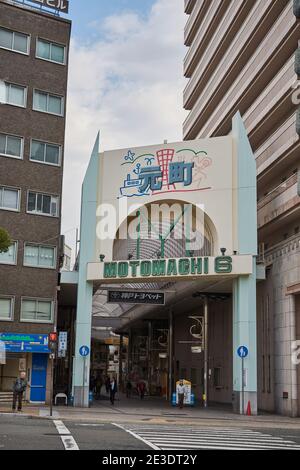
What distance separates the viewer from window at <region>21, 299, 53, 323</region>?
37688mm

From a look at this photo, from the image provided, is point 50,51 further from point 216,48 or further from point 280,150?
point 216,48

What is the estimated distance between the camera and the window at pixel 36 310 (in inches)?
1484

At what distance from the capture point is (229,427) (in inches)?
1009

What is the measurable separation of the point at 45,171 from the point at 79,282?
7575 mm

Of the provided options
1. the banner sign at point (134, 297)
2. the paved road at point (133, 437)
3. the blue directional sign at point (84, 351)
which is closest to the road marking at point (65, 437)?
the paved road at point (133, 437)

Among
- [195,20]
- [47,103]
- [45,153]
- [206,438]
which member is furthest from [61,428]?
[195,20]

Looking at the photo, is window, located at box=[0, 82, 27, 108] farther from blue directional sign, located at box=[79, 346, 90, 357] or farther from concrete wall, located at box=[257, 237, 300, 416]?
concrete wall, located at box=[257, 237, 300, 416]

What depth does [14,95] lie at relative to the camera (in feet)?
132

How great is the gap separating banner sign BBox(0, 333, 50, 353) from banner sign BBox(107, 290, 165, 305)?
4.34 metres

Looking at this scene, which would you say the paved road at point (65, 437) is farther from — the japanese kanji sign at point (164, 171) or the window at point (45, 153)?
the window at point (45, 153)

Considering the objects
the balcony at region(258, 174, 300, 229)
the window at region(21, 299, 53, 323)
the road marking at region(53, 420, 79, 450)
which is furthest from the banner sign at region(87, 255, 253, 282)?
the road marking at region(53, 420, 79, 450)

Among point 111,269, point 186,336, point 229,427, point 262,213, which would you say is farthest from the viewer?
point 186,336
